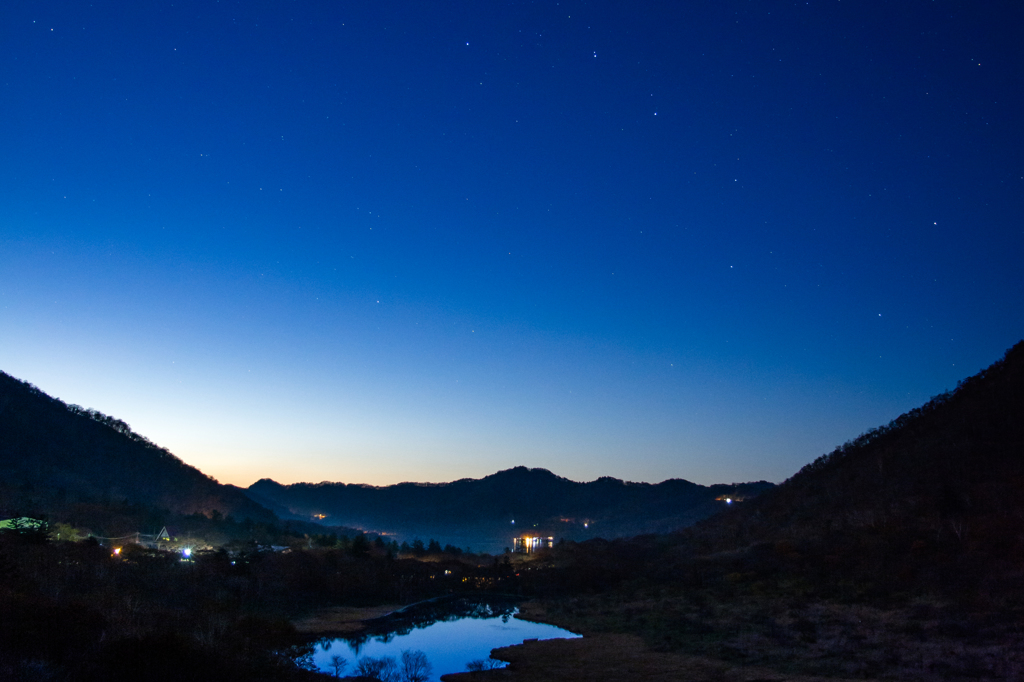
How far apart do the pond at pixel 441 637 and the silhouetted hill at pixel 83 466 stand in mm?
41001

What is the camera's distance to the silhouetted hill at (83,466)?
70188mm

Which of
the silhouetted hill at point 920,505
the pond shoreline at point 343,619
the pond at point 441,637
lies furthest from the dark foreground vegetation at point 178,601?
the silhouetted hill at point 920,505

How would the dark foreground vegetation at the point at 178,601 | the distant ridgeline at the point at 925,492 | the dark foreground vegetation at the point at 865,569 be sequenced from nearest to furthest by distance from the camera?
the dark foreground vegetation at the point at 178,601, the dark foreground vegetation at the point at 865,569, the distant ridgeline at the point at 925,492

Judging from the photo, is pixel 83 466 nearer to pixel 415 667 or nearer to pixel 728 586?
pixel 415 667

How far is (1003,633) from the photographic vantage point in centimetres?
1947

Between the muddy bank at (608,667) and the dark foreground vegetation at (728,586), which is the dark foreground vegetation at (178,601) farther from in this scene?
the muddy bank at (608,667)

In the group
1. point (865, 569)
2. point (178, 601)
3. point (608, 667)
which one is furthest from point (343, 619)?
point (865, 569)

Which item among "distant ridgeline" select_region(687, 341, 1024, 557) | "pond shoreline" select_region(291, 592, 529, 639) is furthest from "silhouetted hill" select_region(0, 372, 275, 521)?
"distant ridgeline" select_region(687, 341, 1024, 557)

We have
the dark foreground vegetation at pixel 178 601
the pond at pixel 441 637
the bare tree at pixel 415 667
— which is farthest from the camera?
the pond at pixel 441 637

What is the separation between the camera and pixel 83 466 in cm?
8506

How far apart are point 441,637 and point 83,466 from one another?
261ft

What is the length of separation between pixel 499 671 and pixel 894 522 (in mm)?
28176

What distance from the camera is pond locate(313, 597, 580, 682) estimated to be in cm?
2309

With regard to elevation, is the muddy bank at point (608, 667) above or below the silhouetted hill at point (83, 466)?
below
